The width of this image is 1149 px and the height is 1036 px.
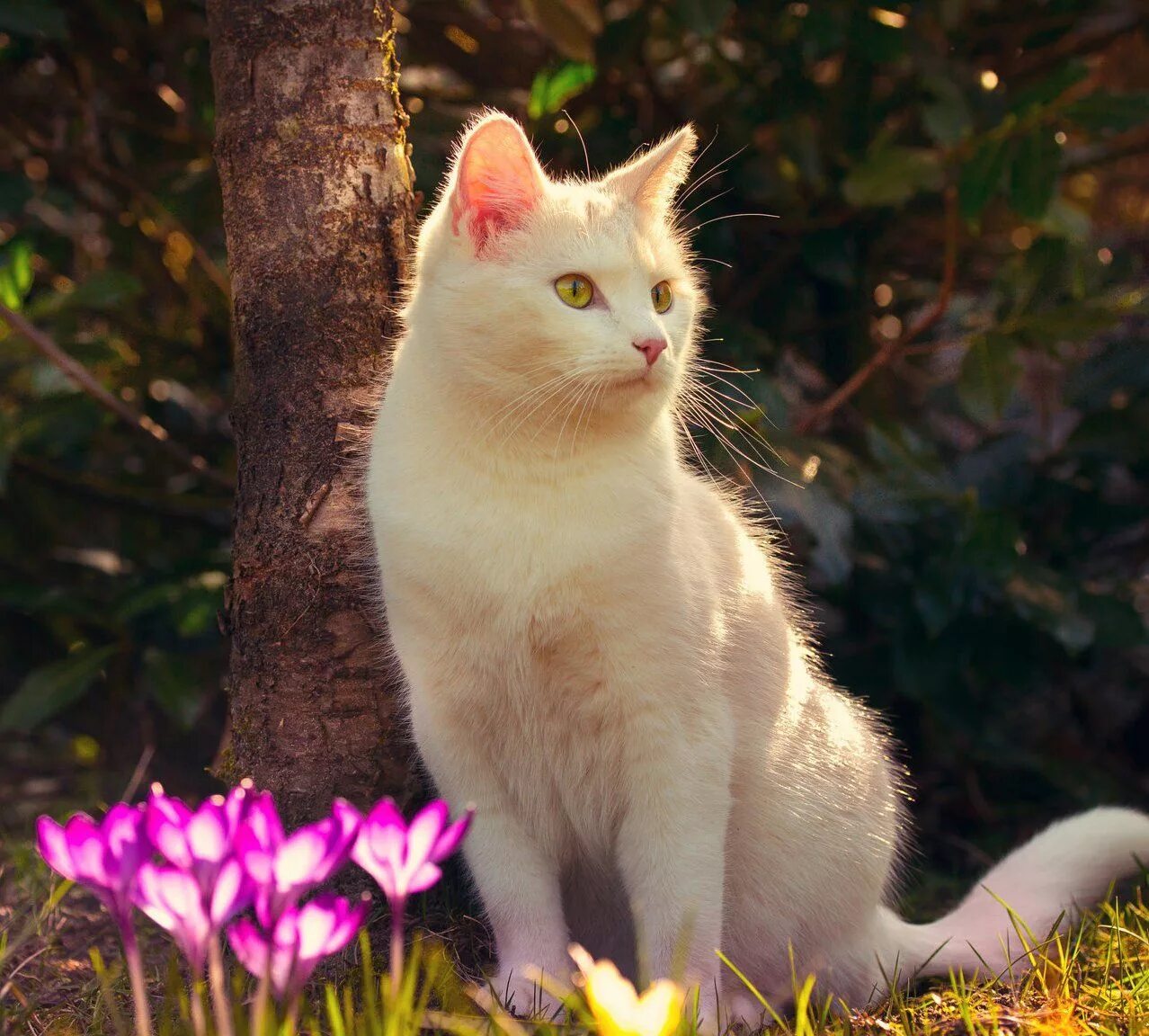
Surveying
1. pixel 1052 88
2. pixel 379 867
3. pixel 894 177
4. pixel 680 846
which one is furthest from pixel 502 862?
pixel 1052 88

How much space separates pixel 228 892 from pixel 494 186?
1065mm

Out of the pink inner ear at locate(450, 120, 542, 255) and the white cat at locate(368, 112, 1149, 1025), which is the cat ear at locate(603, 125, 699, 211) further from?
the pink inner ear at locate(450, 120, 542, 255)

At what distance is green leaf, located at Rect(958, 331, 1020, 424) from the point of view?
2682mm

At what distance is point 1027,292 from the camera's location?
8.89 ft

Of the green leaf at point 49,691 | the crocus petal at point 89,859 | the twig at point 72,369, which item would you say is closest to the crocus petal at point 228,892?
the crocus petal at point 89,859

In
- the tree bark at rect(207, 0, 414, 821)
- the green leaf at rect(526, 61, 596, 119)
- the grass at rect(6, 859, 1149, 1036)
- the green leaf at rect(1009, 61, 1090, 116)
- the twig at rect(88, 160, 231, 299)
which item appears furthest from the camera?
the twig at rect(88, 160, 231, 299)

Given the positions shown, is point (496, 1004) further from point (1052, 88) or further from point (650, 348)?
point (1052, 88)

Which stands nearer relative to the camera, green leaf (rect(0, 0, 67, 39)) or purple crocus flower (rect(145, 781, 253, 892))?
purple crocus flower (rect(145, 781, 253, 892))

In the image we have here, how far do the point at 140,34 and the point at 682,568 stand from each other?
8.20 feet

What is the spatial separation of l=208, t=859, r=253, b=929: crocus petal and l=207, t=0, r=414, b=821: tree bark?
2.67 feet

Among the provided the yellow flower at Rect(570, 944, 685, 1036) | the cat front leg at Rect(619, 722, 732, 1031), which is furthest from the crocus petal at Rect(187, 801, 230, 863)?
the cat front leg at Rect(619, 722, 732, 1031)

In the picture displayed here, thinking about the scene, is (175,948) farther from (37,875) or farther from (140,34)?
(140,34)

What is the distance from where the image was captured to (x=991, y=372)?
8.81 ft

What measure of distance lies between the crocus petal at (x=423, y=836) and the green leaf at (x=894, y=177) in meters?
2.00
